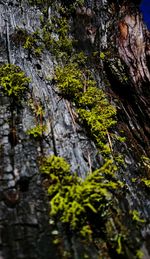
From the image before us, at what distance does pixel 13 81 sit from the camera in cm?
299

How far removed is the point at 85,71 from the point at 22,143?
1.63 m

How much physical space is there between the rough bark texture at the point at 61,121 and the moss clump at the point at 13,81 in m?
0.09

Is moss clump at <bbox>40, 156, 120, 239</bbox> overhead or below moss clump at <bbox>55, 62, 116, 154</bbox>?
below

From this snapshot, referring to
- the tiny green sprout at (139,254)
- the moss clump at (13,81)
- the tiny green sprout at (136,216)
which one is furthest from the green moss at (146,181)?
the moss clump at (13,81)

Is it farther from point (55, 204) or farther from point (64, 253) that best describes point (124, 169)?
A: point (64, 253)

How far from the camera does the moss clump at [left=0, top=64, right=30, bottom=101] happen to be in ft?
9.55

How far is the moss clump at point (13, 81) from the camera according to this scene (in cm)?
291

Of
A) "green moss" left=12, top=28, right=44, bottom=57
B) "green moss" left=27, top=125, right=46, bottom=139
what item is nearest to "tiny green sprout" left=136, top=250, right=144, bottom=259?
"green moss" left=27, top=125, right=46, bottom=139

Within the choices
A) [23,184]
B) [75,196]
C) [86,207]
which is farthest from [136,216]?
[23,184]

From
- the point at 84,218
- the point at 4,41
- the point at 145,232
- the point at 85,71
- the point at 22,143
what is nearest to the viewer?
the point at 84,218

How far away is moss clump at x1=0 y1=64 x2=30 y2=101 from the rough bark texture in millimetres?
92

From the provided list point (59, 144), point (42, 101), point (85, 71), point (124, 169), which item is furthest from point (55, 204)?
point (85, 71)

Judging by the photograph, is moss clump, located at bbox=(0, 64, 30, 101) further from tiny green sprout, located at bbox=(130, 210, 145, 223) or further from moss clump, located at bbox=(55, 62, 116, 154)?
tiny green sprout, located at bbox=(130, 210, 145, 223)

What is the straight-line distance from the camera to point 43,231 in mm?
2131
